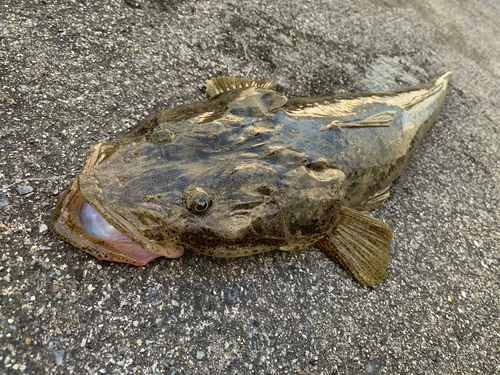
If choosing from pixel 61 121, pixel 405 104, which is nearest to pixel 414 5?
pixel 405 104

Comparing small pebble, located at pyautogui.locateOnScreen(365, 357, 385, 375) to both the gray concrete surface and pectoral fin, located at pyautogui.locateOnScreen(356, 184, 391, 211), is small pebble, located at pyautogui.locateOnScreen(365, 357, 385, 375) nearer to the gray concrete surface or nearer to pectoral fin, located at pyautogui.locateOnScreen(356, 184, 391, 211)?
the gray concrete surface

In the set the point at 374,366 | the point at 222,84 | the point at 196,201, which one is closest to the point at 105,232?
the point at 196,201

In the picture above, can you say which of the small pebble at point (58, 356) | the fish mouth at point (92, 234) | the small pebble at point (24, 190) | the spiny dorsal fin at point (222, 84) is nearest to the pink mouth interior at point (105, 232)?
the fish mouth at point (92, 234)

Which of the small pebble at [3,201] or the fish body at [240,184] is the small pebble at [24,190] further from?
the fish body at [240,184]

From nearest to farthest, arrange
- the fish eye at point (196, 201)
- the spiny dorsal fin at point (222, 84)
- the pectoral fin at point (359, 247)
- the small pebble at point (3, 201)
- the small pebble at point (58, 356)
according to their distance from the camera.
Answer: the small pebble at point (58, 356) → the fish eye at point (196, 201) → the small pebble at point (3, 201) → the pectoral fin at point (359, 247) → the spiny dorsal fin at point (222, 84)

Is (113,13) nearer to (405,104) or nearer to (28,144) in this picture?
(28,144)

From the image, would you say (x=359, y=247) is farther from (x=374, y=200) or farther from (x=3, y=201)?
(x=3, y=201)

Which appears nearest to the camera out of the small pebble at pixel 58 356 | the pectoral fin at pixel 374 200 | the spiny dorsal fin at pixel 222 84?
the small pebble at pixel 58 356
